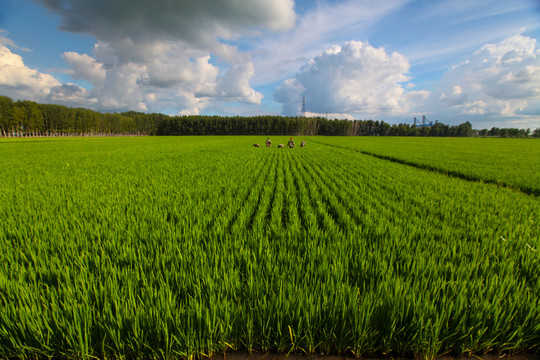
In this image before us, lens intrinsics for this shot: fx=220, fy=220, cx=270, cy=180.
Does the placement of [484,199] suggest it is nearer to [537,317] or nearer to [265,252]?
[537,317]

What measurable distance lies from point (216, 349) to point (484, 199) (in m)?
8.09

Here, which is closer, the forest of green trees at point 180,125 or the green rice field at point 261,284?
the green rice field at point 261,284

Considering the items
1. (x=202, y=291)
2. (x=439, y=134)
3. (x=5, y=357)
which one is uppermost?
(x=439, y=134)

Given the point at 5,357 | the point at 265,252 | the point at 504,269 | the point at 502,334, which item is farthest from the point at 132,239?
the point at 504,269

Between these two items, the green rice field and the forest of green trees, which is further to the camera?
the forest of green trees

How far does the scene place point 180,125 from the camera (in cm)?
12700

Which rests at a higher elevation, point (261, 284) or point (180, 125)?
point (180, 125)

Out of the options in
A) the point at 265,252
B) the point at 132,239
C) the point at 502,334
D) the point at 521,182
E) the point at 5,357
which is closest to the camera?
the point at 5,357

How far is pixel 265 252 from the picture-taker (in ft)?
9.74

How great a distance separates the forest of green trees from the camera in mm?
91312

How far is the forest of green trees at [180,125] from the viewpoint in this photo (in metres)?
91.3

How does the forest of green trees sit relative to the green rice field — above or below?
above

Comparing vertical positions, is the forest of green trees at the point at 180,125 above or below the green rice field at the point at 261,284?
above

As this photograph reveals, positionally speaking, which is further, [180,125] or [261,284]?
[180,125]
